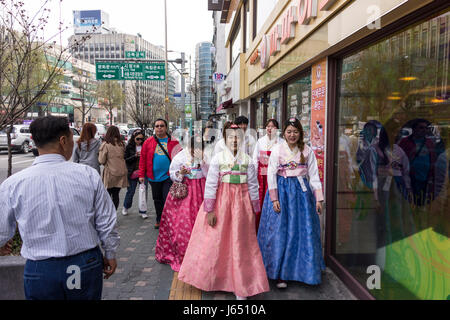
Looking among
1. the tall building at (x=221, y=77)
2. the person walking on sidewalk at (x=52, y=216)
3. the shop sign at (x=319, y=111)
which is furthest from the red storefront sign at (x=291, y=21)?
the tall building at (x=221, y=77)

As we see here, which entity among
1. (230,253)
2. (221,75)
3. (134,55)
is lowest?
(230,253)

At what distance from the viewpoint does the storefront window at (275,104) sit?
806cm

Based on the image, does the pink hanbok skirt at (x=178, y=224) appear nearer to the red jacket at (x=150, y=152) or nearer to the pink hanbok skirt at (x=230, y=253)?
the pink hanbok skirt at (x=230, y=253)

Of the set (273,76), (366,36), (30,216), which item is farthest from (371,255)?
(273,76)

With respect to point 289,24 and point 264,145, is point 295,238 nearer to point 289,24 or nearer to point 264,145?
point 264,145

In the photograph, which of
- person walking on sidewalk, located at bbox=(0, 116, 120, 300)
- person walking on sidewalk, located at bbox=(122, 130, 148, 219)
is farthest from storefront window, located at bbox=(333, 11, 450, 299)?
person walking on sidewalk, located at bbox=(122, 130, 148, 219)

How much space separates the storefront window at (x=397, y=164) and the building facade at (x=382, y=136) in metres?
0.01

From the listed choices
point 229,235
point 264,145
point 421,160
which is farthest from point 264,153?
point 421,160

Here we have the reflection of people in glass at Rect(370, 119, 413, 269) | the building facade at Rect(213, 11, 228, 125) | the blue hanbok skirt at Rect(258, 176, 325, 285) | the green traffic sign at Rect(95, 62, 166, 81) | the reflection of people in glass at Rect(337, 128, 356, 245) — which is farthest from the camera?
the building facade at Rect(213, 11, 228, 125)

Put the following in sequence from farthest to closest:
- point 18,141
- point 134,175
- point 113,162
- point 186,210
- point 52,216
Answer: point 18,141 < point 134,175 < point 113,162 < point 186,210 < point 52,216

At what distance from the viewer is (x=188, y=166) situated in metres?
4.66

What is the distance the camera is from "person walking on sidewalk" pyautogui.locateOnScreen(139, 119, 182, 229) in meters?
5.82

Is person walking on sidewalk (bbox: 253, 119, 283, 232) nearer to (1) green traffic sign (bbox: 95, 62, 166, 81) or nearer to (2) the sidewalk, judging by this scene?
(2) the sidewalk

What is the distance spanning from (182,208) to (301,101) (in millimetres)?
2952
